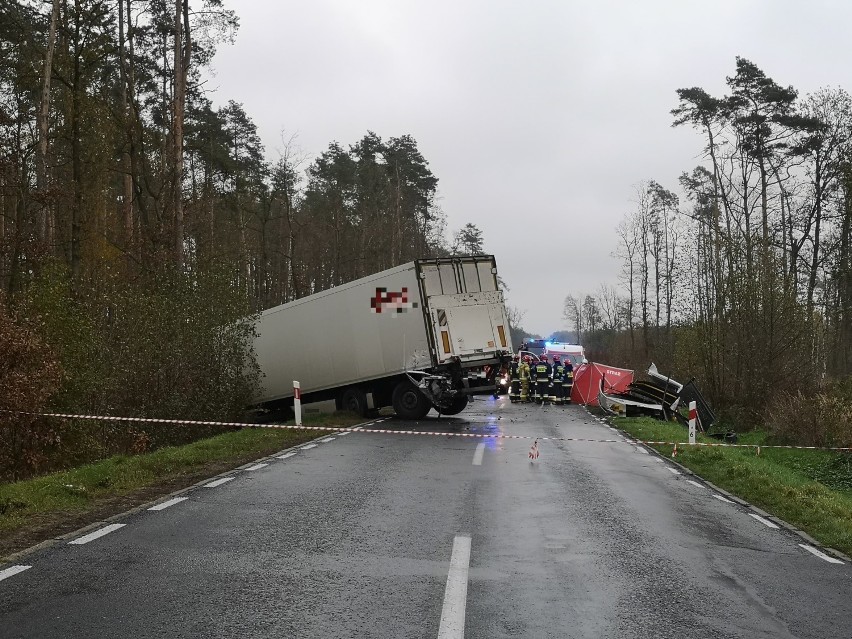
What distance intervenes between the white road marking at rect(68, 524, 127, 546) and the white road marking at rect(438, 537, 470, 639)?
3.05m

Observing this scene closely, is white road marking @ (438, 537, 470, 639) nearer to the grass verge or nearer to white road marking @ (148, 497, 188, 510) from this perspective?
white road marking @ (148, 497, 188, 510)

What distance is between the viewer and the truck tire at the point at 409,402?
2095cm

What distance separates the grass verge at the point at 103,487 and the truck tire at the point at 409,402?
5.53 m

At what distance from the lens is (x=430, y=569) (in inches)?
249

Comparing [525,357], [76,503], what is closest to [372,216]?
[525,357]

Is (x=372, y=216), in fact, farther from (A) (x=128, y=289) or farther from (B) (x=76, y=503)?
(B) (x=76, y=503)

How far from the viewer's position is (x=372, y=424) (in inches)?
795

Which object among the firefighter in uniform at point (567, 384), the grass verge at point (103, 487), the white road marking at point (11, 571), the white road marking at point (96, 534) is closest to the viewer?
the white road marking at point (11, 571)

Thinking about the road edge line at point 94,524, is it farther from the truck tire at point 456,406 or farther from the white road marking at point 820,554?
the truck tire at point 456,406

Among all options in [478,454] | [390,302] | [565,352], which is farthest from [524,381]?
[478,454]

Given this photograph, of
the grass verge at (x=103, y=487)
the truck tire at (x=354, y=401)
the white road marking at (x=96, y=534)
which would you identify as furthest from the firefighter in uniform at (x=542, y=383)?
the white road marking at (x=96, y=534)

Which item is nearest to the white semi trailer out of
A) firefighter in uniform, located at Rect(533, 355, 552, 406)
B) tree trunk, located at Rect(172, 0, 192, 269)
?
tree trunk, located at Rect(172, 0, 192, 269)

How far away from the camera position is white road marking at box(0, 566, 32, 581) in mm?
5875

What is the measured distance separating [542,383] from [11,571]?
25657 millimetres
